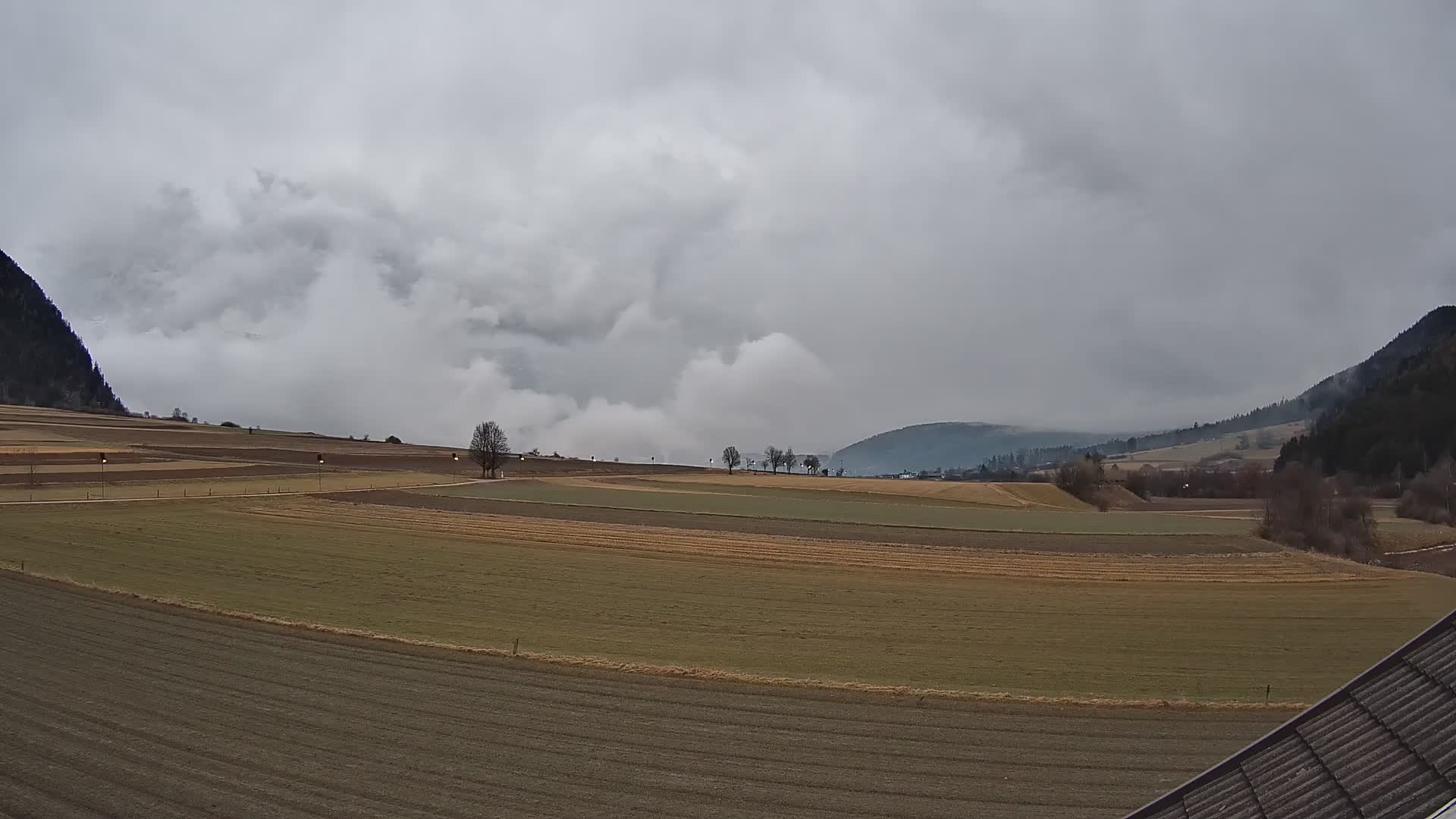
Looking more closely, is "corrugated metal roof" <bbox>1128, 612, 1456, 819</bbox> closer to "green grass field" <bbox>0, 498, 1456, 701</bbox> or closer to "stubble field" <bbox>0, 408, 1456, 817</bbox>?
"stubble field" <bbox>0, 408, 1456, 817</bbox>

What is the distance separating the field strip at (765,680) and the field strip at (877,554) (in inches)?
865

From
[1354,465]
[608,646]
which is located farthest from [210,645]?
[1354,465]

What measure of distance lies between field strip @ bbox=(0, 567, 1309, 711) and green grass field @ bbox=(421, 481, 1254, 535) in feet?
158

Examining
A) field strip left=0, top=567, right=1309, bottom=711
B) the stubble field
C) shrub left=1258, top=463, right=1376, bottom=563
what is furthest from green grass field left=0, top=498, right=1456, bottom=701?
shrub left=1258, top=463, right=1376, bottom=563

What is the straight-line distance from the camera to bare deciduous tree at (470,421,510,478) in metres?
128

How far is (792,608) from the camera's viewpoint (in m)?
31.3

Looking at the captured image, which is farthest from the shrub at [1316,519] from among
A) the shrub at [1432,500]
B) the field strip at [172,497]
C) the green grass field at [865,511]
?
the field strip at [172,497]

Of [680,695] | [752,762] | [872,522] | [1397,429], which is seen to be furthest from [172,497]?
[1397,429]

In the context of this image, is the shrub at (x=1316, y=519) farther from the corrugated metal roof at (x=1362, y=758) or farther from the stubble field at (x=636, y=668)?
the corrugated metal roof at (x=1362, y=758)

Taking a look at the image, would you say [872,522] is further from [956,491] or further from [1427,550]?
[956,491]

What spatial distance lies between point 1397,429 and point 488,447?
151564mm

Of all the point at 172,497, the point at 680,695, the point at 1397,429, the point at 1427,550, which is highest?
the point at 1397,429

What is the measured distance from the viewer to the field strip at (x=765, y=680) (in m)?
19.6

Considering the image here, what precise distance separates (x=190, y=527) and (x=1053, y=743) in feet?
172
